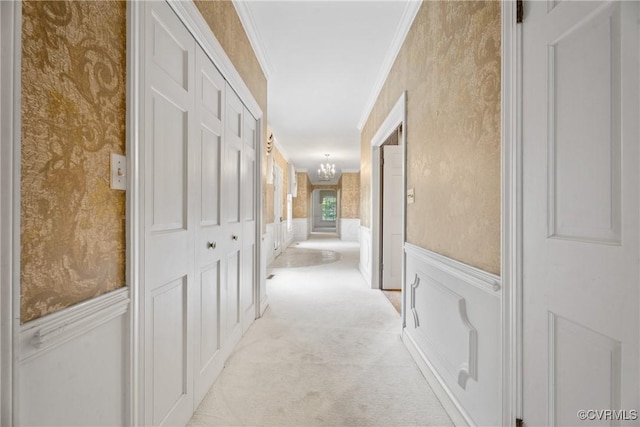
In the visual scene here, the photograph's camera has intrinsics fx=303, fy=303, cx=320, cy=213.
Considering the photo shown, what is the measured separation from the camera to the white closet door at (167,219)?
118cm

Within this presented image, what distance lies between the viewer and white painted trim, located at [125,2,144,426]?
1054 mm

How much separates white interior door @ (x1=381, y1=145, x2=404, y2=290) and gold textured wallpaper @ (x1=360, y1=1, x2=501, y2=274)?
70.6 inches

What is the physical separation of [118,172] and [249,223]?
5.75ft

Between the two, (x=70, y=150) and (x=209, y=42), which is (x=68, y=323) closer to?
(x=70, y=150)

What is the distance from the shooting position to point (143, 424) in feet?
3.74

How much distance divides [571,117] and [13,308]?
5.08ft

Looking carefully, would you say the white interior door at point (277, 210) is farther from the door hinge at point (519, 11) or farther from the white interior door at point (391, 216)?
the door hinge at point (519, 11)

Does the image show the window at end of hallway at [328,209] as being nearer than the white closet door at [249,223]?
No

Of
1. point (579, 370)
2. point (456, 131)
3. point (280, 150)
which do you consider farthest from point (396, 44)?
point (280, 150)

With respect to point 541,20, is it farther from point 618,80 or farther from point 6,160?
point 6,160

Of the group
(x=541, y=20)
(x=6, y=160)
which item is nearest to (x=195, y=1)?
(x=6, y=160)

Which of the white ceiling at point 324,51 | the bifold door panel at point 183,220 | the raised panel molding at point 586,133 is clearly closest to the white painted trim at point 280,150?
the white ceiling at point 324,51

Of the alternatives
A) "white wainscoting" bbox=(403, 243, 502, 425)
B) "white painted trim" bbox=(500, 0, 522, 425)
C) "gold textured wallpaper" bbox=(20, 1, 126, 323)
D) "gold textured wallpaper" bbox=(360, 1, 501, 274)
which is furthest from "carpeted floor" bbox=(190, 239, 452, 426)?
"gold textured wallpaper" bbox=(20, 1, 126, 323)

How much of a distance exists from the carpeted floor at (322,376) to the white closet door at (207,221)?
0.21 meters
